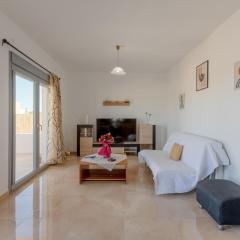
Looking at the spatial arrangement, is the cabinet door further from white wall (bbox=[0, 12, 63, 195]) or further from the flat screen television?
white wall (bbox=[0, 12, 63, 195])

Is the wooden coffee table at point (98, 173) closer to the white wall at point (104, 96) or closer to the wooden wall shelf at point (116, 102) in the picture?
the white wall at point (104, 96)

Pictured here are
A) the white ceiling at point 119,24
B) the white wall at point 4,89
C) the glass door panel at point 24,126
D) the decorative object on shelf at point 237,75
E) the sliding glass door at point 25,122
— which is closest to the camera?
the white ceiling at point 119,24

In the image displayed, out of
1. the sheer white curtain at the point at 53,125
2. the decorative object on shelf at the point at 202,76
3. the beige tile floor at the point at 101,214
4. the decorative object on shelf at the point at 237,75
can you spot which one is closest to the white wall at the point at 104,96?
the sheer white curtain at the point at 53,125

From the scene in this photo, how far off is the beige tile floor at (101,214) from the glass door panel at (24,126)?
46cm

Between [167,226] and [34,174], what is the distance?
3001 millimetres

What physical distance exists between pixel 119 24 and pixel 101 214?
8.90 ft

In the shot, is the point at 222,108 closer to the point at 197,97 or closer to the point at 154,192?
the point at 197,97

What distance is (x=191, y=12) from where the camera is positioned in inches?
123

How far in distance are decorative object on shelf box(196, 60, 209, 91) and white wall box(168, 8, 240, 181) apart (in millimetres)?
95

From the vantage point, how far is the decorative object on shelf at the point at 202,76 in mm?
4078

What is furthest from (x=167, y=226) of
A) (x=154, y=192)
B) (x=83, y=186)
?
(x=83, y=186)

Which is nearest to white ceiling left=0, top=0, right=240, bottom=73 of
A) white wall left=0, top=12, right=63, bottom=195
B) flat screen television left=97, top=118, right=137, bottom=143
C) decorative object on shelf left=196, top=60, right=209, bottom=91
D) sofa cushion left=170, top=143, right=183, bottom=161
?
white wall left=0, top=12, right=63, bottom=195

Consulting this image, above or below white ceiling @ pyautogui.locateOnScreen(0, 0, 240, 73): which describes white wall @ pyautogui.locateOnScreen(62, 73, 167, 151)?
below

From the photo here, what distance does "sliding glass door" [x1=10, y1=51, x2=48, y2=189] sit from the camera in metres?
3.65
